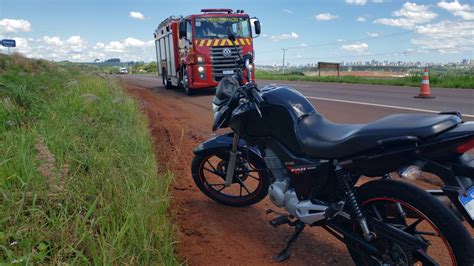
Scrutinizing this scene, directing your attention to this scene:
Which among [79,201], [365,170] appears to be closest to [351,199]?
[365,170]

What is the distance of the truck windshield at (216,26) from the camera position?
14.7m

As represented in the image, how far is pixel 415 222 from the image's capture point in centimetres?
241

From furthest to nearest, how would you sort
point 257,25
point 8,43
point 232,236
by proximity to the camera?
point 8,43
point 257,25
point 232,236

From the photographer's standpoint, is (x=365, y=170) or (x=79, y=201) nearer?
(x=365, y=170)

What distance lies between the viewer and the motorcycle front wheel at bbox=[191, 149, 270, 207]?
12.8ft

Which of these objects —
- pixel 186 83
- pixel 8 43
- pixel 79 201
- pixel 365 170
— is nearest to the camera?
pixel 365 170

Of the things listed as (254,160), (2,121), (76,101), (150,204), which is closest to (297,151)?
(254,160)

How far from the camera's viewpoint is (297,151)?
2848mm

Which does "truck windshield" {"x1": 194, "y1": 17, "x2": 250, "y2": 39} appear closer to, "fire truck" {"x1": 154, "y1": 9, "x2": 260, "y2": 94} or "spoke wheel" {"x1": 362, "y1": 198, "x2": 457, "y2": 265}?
"fire truck" {"x1": 154, "y1": 9, "x2": 260, "y2": 94}

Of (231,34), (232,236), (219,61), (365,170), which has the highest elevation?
(231,34)

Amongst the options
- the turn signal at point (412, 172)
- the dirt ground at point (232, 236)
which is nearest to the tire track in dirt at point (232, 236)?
the dirt ground at point (232, 236)

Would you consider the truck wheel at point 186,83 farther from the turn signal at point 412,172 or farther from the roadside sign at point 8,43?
the turn signal at point 412,172

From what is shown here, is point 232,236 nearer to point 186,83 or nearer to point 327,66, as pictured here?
point 186,83

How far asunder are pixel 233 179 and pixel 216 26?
11584 millimetres
